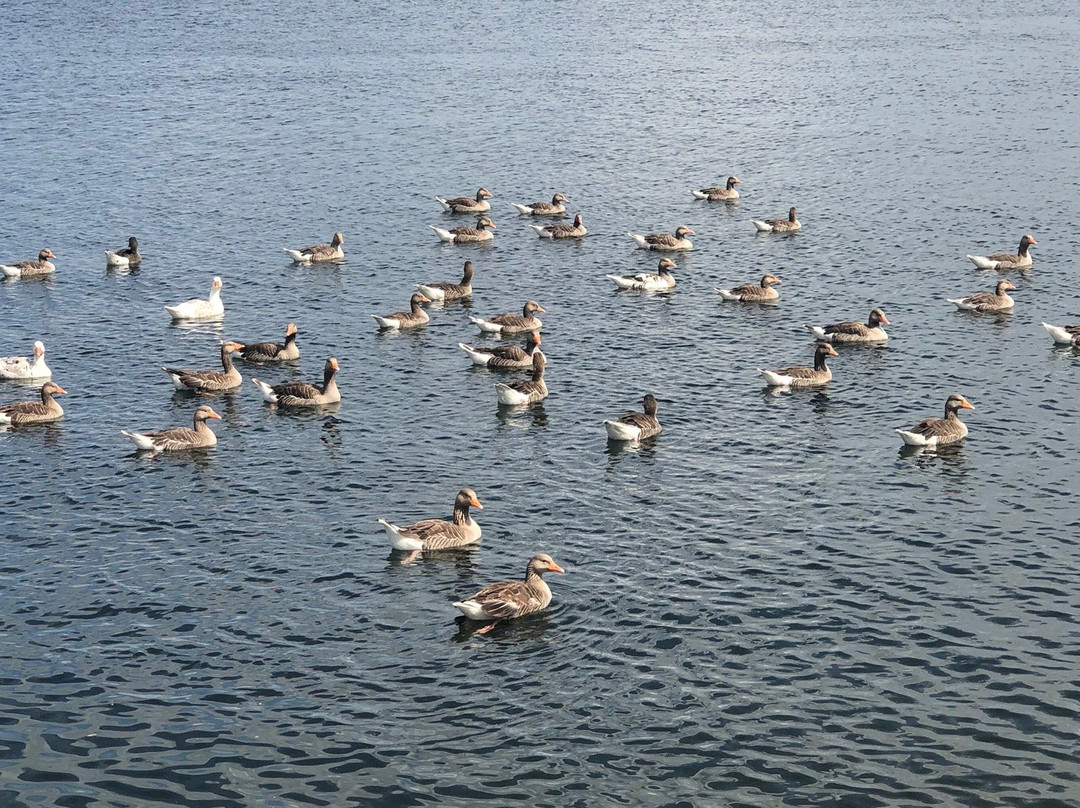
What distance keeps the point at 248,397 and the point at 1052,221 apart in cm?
4584

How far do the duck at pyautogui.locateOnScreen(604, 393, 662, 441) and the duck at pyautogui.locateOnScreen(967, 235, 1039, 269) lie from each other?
2652 cm

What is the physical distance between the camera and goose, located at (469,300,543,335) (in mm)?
55938

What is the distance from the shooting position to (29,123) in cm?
9862

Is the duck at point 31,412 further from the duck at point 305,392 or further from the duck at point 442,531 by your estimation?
the duck at point 442,531

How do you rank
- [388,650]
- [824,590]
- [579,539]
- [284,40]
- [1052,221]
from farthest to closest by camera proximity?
1. [284,40]
2. [1052,221]
3. [579,539]
4. [824,590]
5. [388,650]

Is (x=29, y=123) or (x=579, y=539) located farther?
(x=29, y=123)

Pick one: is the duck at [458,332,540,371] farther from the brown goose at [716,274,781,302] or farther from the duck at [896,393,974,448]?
the duck at [896,393,974,448]

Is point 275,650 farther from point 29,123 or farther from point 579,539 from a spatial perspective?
point 29,123

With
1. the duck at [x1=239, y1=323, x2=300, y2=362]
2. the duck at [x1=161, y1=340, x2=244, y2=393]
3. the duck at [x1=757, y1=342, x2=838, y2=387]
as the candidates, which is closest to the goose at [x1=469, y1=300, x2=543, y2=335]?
the duck at [x1=239, y1=323, x2=300, y2=362]

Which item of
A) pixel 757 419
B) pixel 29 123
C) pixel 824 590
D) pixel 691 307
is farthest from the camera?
pixel 29 123

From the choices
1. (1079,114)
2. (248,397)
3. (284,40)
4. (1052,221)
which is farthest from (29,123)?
(1079,114)

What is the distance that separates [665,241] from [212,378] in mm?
28045

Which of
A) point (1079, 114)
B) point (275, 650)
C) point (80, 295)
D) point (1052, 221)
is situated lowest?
point (275, 650)

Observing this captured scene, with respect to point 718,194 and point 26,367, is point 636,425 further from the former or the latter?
point 718,194
